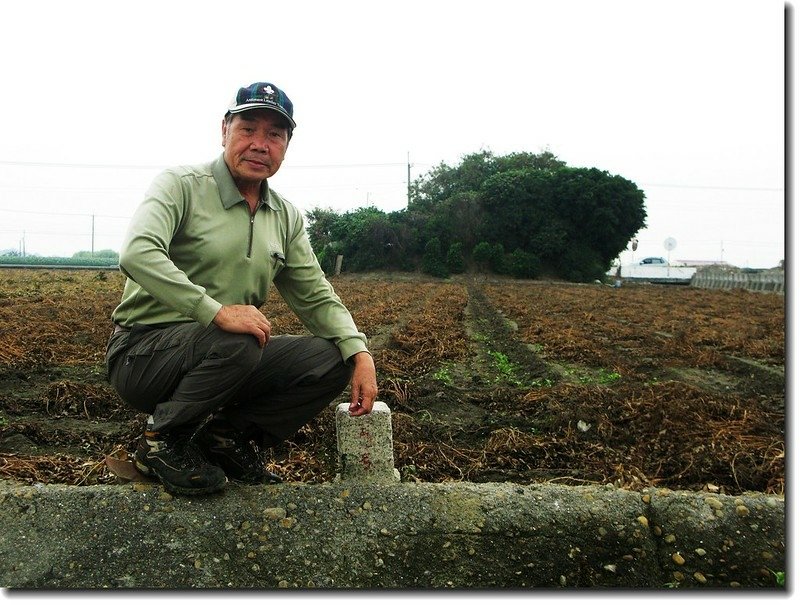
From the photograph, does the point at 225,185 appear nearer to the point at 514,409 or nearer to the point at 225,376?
the point at 225,376

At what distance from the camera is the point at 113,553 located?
2.39 m

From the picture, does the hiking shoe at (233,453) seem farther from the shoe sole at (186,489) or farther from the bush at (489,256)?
the bush at (489,256)

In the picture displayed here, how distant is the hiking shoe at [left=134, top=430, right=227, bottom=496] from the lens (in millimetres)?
2510

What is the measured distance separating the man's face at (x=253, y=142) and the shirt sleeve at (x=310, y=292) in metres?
0.36

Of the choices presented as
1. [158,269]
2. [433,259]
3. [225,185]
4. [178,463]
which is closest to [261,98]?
[225,185]

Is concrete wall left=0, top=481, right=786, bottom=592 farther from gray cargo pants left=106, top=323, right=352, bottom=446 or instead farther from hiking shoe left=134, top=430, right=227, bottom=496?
gray cargo pants left=106, top=323, right=352, bottom=446

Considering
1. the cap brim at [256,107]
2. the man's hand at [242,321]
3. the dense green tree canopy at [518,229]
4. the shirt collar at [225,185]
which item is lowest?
the man's hand at [242,321]

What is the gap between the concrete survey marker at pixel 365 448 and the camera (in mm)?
2818

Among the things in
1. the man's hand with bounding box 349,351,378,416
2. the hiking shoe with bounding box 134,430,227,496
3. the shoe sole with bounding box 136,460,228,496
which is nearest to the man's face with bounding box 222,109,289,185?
the man's hand with bounding box 349,351,378,416

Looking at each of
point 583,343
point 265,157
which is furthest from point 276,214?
point 583,343

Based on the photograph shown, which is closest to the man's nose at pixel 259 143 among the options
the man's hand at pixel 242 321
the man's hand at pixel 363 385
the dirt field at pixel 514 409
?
the man's hand at pixel 242 321

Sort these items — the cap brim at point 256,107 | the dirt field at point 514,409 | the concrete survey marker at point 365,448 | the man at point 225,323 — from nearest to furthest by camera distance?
the man at point 225,323 < the cap brim at point 256,107 < the concrete survey marker at point 365,448 < the dirt field at point 514,409

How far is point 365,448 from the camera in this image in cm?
282

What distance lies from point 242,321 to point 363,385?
0.65 metres
